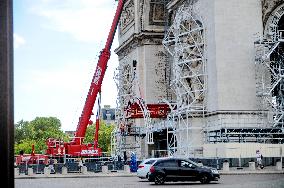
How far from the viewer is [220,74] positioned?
42281mm

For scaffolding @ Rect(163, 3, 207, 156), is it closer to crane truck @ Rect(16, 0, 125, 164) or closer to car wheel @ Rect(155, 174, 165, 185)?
crane truck @ Rect(16, 0, 125, 164)

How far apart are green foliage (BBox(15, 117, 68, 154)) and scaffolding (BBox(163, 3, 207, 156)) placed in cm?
5628

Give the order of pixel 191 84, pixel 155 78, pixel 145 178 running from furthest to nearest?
pixel 155 78 < pixel 191 84 < pixel 145 178

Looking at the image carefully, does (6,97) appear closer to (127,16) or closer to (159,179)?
(159,179)

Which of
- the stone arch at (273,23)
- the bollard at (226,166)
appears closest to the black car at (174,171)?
the bollard at (226,166)

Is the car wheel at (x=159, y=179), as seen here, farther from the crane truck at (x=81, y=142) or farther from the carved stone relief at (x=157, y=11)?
the carved stone relief at (x=157, y=11)

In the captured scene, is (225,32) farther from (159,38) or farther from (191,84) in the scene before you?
(159,38)

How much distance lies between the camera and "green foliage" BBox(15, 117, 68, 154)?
101875 millimetres

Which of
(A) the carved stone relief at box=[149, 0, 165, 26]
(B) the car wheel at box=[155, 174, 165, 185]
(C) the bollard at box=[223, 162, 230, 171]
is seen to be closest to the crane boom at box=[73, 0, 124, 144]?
(C) the bollard at box=[223, 162, 230, 171]

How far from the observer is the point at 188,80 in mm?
47469

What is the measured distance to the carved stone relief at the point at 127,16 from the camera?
2516 inches

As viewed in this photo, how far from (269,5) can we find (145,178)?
2321cm

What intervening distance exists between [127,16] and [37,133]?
52.9 meters

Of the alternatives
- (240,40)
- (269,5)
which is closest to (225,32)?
(240,40)
